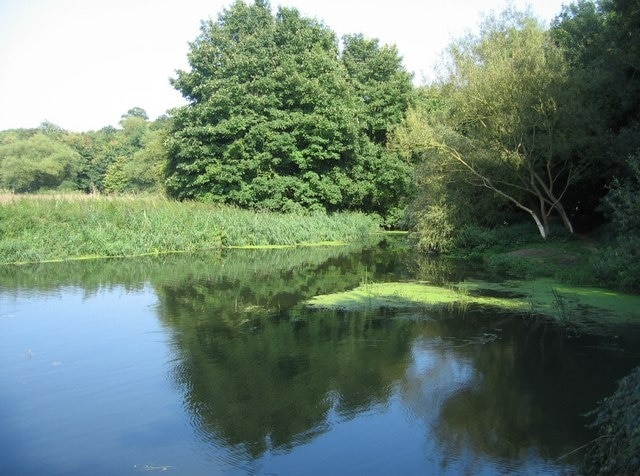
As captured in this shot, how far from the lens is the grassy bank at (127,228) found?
71.8 ft

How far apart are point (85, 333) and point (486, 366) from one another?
294 inches

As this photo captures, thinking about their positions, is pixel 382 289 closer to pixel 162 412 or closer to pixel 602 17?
pixel 162 412

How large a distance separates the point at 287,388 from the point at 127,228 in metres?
19.0

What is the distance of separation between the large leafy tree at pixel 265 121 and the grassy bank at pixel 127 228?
3.40 metres

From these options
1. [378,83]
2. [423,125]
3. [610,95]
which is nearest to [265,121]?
[378,83]

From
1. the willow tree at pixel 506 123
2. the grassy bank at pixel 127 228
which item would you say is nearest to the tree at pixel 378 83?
the grassy bank at pixel 127 228

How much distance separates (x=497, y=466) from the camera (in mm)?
5723

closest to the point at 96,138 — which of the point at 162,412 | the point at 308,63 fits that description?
the point at 308,63

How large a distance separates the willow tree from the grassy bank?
886cm

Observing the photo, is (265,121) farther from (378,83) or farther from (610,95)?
(610,95)

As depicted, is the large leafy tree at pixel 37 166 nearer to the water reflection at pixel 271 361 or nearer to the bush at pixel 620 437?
the water reflection at pixel 271 361

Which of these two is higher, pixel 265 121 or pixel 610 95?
pixel 265 121

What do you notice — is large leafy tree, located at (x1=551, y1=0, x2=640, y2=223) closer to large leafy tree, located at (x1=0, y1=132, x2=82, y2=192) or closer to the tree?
the tree

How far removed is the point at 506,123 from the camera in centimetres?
2080
